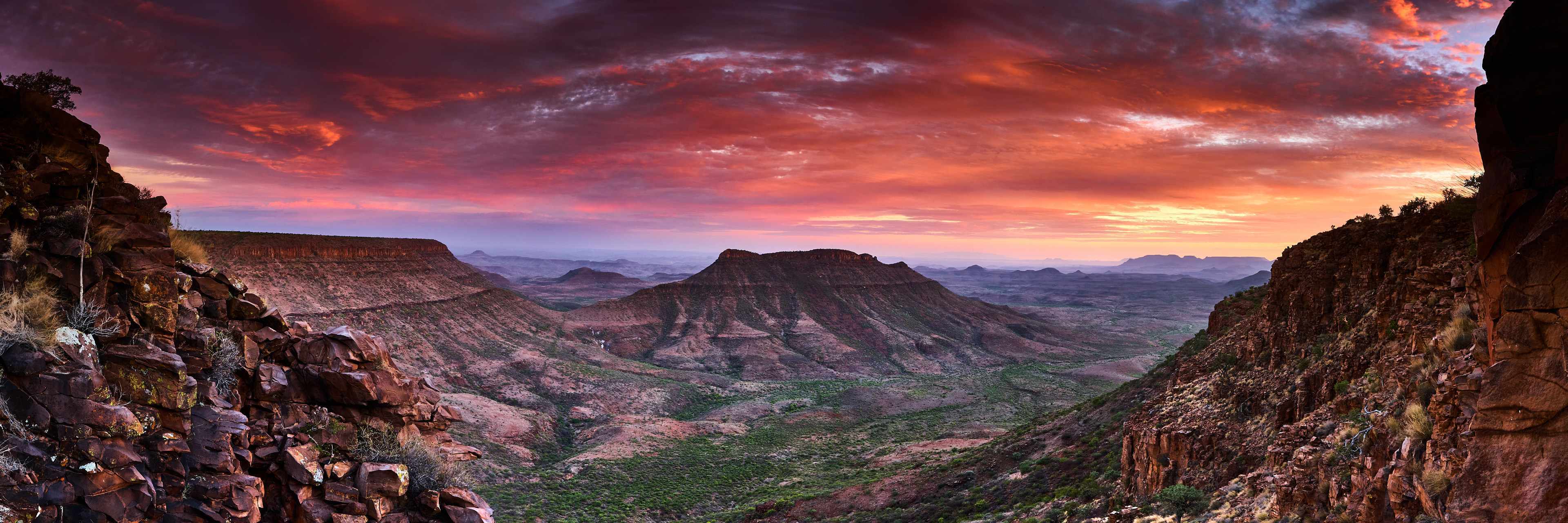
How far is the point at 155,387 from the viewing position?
342 inches

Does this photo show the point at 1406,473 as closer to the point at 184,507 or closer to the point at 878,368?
the point at 184,507

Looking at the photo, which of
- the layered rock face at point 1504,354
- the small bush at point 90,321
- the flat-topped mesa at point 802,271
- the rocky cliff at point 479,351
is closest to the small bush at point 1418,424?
the layered rock face at point 1504,354

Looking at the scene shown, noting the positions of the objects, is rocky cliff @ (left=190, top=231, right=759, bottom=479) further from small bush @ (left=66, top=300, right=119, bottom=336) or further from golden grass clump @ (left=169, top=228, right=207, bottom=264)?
small bush @ (left=66, top=300, right=119, bottom=336)

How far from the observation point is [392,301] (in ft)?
261

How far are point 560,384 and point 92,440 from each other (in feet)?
224

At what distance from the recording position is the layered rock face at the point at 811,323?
10319cm

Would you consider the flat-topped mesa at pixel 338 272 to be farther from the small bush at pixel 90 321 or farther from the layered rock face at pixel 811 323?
the small bush at pixel 90 321

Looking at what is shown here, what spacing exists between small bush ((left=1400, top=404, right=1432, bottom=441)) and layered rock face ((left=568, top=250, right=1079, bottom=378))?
86641 millimetres

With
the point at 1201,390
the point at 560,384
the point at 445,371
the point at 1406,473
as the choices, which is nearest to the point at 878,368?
the point at 560,384

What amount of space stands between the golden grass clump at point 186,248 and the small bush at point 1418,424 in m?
19.6

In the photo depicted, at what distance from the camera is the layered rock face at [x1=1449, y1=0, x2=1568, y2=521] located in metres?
Result: 6.41

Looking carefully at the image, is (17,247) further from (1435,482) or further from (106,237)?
(1435,482)

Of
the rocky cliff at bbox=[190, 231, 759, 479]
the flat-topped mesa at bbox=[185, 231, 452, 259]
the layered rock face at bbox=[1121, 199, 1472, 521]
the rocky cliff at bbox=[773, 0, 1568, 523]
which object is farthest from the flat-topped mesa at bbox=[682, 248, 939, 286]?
the layered rock face at bbox=[1121, 199, 1472, 521]

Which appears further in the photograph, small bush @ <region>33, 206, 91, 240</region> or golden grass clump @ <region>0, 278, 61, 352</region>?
small bush @ <region>33, 206, 91, 240</region>
